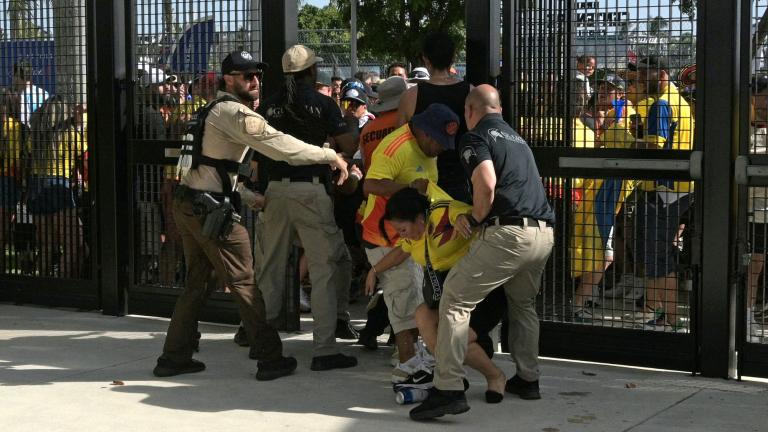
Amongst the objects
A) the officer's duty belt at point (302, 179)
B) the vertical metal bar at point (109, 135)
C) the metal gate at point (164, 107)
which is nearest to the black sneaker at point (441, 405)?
the officer's duty belt at point (302, 179)

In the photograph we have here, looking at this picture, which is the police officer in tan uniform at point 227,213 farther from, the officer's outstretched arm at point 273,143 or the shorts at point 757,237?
the shorts at point 757,237

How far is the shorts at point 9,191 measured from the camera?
9883 millimetres

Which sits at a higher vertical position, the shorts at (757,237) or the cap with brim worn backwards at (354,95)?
the cap with brim worn backwards at (354,95)

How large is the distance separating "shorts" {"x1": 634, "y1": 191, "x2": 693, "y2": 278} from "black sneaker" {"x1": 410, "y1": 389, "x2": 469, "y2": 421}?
171 cm

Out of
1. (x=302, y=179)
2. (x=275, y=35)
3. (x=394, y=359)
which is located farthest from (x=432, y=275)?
(x=275, y=35)

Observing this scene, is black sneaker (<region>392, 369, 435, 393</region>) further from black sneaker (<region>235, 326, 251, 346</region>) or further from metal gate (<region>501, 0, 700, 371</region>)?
black sneaker (<region>235, 326, 251, 346</region>)

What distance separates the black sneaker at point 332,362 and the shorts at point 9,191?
3.85 metres

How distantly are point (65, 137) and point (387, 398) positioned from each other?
4343 millimetres

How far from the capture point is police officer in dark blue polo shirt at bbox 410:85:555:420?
19.5 ft

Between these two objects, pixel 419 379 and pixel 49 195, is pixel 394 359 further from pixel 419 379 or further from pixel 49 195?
pixel 49 195

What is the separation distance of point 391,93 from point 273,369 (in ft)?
5.99

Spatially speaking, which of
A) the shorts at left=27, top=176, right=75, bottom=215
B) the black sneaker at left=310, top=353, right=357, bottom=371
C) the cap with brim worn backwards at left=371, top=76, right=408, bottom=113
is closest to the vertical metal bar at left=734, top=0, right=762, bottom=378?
the cap with brim worn backwards at left=371, top=76, right=408, bottom=113

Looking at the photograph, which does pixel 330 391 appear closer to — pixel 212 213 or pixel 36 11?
pixel 212 213

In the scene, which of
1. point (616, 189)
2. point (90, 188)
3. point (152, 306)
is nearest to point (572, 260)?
point (616, 189)
